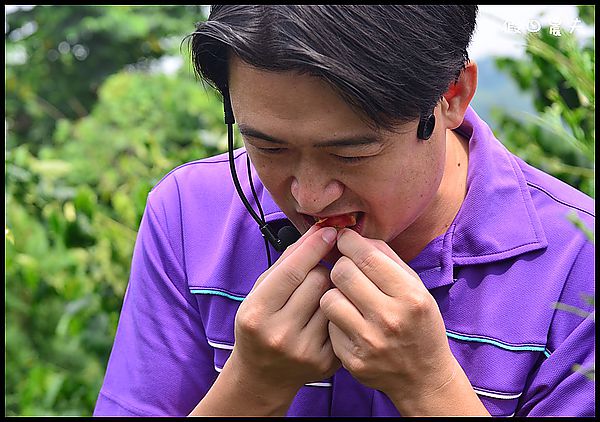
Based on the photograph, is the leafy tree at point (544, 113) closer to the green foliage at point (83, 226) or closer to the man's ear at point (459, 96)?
the man's ear at point (459, 96)

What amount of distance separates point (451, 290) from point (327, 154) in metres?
0.46

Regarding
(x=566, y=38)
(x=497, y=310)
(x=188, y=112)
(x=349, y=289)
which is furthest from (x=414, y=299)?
(x=188, y=112)

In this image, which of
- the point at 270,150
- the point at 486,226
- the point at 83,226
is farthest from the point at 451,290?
the point at 83,226

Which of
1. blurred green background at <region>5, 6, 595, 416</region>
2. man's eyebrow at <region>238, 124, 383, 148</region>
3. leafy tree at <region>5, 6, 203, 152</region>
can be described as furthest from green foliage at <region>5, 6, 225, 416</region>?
leafy tree at <region>5, 6, 203, 152</region>

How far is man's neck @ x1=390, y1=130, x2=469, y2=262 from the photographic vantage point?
189 centimetres

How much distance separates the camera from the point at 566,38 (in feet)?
5.22

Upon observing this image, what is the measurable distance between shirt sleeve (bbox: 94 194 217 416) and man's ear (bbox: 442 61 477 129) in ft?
2.19

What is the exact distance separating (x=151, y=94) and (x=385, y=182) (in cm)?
362

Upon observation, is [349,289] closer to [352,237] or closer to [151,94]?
[352,237]

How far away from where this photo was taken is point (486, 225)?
6.08 feet

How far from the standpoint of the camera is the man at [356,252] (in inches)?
58.8

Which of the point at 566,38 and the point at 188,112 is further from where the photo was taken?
the point at 188,112

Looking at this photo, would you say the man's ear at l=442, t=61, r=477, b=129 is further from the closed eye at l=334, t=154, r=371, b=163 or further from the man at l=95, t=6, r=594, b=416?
the closed eye at l=334, t=154, r=371, b=163

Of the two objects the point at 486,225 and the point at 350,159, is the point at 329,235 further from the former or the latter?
the point at 486,225
